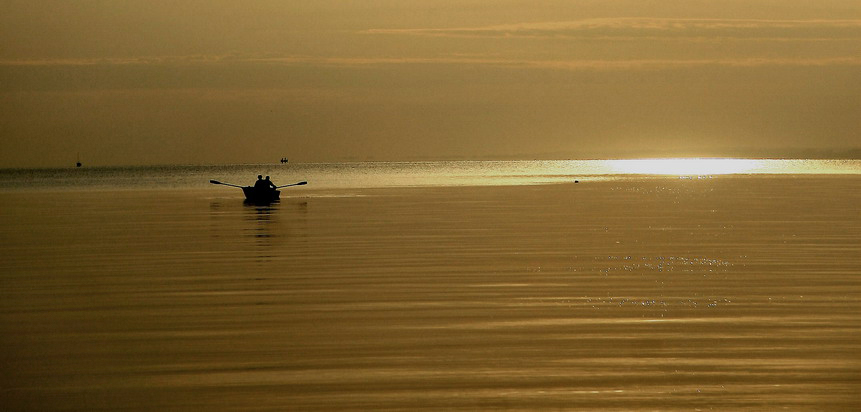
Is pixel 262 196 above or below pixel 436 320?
above

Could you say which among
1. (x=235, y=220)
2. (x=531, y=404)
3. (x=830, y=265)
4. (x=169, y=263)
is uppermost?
(x=235, y=220)

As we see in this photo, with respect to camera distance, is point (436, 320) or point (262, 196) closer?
point (436, 320)

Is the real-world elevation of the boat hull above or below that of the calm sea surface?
above

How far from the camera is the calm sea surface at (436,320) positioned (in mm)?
11055

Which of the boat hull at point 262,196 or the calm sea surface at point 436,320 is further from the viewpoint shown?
the boat hull at point 262,196

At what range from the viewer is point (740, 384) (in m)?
11.2

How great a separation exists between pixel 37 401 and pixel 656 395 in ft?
19.9

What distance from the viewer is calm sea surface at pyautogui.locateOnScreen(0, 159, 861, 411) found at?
11.1 m

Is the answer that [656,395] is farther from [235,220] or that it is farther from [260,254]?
[235,220]

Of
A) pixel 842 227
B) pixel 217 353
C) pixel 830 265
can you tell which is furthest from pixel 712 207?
pixel 217 353

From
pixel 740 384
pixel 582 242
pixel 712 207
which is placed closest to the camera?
pixel 740 384

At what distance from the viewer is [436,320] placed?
15.4 metres

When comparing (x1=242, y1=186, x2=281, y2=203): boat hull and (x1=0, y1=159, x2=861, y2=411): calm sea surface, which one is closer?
(x1=0, y1=159, x2=861, y2=411): calm sea surface

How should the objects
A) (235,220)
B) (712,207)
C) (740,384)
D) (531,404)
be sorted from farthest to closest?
1. (712,207)
2. (235,220)
3. (740,384)
4. (531,404)
